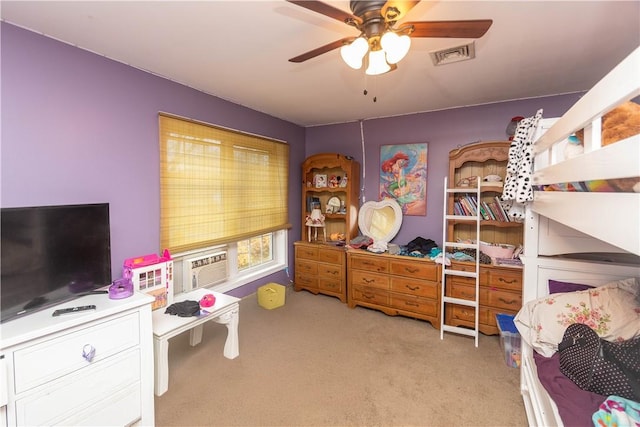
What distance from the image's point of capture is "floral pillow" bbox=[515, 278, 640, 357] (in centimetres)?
151

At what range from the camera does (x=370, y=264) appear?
317 cm

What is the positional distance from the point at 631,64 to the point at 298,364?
240 centimetres

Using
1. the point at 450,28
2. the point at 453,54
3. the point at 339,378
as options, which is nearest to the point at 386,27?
the point at 450,28

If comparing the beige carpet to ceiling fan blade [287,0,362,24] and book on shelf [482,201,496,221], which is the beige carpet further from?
ceiling fan blade [287,0,362,24]

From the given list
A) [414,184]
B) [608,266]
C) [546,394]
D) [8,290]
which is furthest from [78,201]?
[608,266]

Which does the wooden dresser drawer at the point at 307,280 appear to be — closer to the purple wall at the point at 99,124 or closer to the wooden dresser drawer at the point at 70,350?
the purple wall at the point at 99,124

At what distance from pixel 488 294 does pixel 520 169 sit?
4.12 ft

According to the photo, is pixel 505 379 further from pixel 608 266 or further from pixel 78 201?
pixel 78 201

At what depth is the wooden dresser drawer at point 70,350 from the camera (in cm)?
122

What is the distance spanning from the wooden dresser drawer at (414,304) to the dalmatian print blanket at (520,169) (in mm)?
1157

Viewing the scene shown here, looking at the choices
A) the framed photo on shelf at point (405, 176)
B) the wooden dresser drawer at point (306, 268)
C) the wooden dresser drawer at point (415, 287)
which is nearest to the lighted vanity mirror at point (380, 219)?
the framed photo on shelf at point (405, 176)

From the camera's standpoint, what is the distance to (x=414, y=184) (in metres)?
3.40

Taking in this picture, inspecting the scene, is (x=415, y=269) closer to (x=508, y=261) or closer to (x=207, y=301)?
(x=508, y=261)

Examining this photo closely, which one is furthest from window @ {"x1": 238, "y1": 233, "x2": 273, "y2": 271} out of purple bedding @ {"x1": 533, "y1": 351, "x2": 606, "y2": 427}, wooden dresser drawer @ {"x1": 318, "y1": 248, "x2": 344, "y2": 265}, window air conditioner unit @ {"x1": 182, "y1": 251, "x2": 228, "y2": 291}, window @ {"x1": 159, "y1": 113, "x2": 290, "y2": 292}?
purple bedding @ {"x1": 533, "y1": 351, "x2": 606, "y2": 427}
